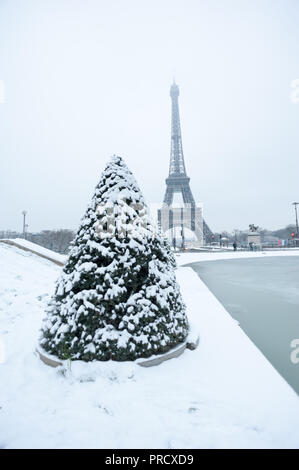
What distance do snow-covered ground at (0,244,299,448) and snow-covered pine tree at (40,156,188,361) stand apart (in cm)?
25

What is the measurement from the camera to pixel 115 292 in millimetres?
2600

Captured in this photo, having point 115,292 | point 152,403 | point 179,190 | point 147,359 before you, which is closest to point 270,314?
point 147,359

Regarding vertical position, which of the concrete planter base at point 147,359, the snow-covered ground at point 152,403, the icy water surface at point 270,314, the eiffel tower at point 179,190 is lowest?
the icy water surface at point 270,314

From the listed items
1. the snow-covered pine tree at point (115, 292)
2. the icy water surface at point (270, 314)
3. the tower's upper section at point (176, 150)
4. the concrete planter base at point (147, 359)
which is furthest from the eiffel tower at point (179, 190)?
the concrete planter base at point (147, 359)

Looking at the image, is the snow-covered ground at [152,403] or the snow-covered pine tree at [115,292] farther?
the snow-covered pine tree at [115,292]

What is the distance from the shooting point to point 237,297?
6.53 meters

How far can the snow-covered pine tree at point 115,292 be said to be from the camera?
8.37 feet

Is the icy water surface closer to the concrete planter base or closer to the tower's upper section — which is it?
the concrete planter base

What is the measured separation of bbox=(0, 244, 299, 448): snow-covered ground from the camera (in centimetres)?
177

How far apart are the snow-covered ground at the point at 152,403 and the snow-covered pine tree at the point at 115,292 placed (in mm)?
251

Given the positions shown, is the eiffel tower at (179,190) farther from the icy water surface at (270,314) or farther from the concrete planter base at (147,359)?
the concrete planter base at (147,359)

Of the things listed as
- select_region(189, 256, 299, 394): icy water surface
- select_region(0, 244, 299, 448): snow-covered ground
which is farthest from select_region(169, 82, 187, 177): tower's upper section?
select_region(0, 244, 299, 448): snow-covered ground

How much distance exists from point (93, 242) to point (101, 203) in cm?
59
